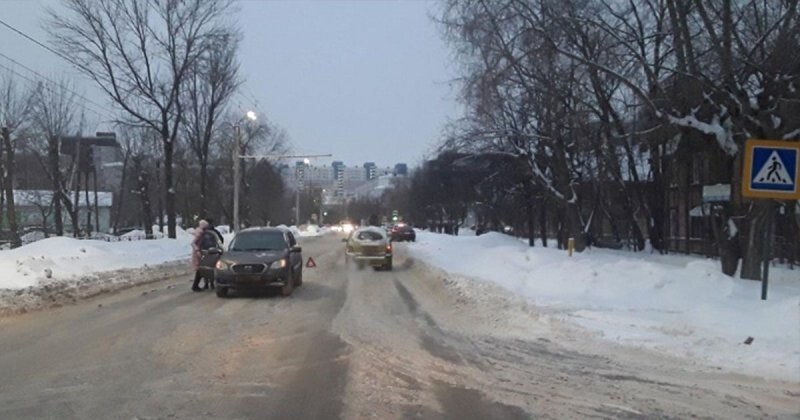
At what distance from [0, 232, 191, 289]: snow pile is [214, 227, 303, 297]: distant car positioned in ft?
15.1

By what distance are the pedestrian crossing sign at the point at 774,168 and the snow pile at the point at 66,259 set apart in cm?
1552

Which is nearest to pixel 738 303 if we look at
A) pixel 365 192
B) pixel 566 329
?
pixel 566 329

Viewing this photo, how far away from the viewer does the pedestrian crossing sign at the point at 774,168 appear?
11391 mm

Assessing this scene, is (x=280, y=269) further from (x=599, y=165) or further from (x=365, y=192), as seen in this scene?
(x=365, y=192)

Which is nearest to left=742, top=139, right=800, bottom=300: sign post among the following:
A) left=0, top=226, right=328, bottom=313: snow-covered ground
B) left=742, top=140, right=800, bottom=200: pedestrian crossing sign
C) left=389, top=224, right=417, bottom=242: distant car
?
left=742, top=140, right=800, bottom=200: pedestrian crossing sign

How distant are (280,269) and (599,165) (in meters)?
18.0

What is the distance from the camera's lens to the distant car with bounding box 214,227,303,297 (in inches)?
685

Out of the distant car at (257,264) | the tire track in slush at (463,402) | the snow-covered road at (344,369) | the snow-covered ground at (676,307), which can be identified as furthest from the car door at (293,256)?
the tire track in slush at (463,402)

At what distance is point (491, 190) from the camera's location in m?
55.1

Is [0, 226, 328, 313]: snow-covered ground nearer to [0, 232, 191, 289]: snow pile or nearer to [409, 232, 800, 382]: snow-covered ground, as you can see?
[0, 232, 191, 289]: snow pile

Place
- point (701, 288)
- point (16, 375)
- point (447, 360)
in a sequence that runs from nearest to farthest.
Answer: point (16, 375) < point (447, 360) < point (701, 288)

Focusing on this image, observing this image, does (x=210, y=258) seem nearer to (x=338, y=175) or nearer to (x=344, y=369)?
(x=344, y=369)

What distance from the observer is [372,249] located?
2853 centimetres

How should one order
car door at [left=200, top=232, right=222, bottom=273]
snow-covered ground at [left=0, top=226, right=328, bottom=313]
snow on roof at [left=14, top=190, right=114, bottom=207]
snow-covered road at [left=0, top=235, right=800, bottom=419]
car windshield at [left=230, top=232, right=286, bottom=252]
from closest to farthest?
snow-covered road at [left=0, top=235, right=800, bottom=419] < snow-covered ground at [left=0, top=226, right=328, bottom=313] < car windshield at [left=230, top=232, right=286, bottom=252] < car door at [left=200, top=232, right=222, bottom=273] < snow on roof at [left=14, top=190, right=114, bottom=207]
